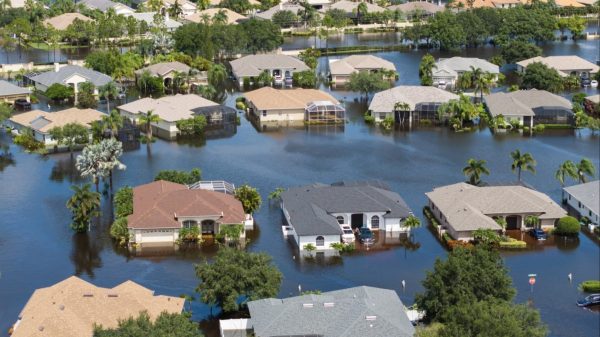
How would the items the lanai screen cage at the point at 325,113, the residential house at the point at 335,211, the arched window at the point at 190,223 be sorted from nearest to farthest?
1. the residential house at the point at 335,211
2. the arched window at the point at 190,223
3. the lanai screen cage at the point at 325,113

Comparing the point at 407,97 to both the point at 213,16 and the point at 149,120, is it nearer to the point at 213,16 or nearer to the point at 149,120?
the point at 149,120

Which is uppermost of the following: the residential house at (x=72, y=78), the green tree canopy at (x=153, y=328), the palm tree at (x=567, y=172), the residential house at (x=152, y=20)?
the residential house at (x=152, y=20)

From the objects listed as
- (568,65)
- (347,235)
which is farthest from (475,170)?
(568,65)

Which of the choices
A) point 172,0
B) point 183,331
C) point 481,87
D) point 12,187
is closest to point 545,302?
point 183,331

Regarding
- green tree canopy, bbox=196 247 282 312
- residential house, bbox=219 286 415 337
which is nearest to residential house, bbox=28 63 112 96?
green tree canopy, bbox=196 247 282 312

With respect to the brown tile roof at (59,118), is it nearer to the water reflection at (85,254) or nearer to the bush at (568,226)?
the water reflection at (85,254)

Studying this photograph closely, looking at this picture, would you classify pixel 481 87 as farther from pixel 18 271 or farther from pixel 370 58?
pixel 18 271

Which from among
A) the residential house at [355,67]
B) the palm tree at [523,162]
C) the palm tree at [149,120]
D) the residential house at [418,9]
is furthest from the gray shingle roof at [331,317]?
the residential house at [418,9]
